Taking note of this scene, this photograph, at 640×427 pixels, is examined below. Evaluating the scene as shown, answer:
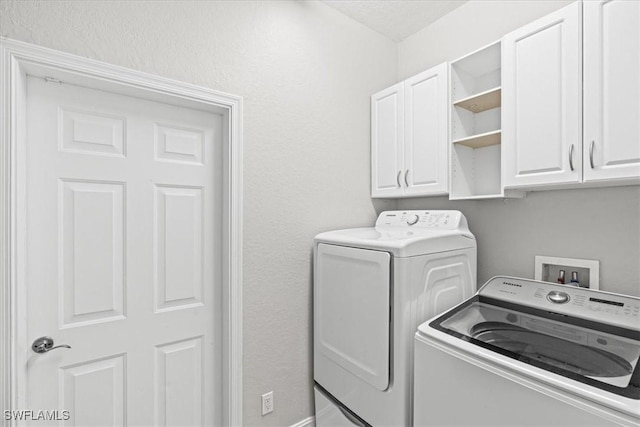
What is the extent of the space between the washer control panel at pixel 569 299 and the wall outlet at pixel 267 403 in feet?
4.39

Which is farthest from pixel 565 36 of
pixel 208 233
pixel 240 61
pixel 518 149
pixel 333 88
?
pixel 208 233

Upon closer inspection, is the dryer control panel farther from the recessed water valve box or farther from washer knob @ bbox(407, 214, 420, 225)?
the recessed water valve box

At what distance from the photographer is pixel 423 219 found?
195 centimetres

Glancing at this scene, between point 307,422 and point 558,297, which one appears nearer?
point 558,297

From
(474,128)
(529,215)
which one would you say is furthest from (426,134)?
(529,215)

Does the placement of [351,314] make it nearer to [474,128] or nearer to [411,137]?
[411,137]

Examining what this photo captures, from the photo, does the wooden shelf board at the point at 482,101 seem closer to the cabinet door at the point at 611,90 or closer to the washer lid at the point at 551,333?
the cabinet door at the point at 611,90

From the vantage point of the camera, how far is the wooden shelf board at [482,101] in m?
1.63

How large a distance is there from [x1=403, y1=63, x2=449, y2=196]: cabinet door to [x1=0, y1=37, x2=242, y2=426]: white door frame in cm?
109

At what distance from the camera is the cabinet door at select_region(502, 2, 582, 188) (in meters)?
1.28

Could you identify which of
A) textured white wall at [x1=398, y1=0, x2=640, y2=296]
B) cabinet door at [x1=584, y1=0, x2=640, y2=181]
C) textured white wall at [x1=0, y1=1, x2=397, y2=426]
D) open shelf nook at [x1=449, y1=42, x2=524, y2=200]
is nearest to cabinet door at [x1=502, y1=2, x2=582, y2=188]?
cabinet door at [x1=584, y1=0, x2=640, y2=181]

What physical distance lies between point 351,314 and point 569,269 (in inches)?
44.6

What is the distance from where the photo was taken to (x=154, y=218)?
1560 millimetres

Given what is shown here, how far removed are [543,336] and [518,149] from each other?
843mm
